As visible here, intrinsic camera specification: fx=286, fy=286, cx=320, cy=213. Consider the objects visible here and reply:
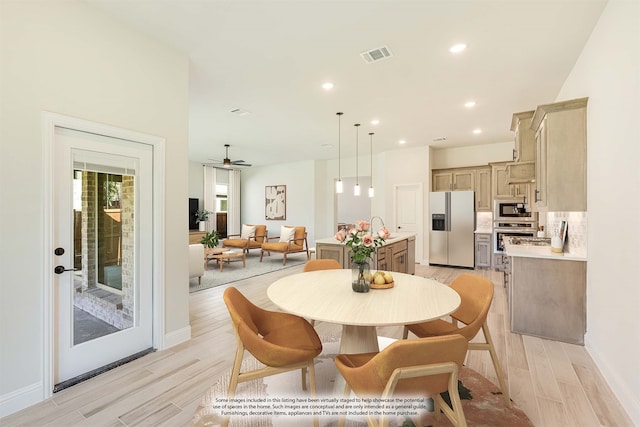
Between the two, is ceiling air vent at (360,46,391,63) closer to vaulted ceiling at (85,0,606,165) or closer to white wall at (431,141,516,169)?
vaulted ceiling at (85,0,606,165)

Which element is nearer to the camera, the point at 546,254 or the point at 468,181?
the point at 546,254

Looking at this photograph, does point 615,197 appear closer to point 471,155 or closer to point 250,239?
point 471,155

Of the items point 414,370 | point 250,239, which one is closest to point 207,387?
point 414,370

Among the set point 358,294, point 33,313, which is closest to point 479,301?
point 358,294

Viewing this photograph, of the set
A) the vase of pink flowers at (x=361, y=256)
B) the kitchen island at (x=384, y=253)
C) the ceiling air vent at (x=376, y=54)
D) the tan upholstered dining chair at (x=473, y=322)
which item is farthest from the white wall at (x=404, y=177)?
the vase of pink flowers at (x=361, y=256)

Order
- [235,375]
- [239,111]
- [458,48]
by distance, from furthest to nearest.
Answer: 1. [239,111]
2. [458,48]
3. [235,375]

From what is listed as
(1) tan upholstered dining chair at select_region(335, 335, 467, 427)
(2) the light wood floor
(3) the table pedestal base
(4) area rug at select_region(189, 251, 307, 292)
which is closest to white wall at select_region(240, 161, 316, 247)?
(4) area rug at select_region(189, 251, 307, 292)

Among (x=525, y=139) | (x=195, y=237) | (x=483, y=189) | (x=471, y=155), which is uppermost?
(x=471, y=155)

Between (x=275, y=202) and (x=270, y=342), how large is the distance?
26.0 ft

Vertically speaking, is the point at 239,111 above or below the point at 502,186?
above

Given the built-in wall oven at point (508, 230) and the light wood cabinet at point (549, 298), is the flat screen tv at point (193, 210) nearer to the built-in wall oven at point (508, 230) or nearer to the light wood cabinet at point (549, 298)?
the built-in wall oven at point (508, 230)

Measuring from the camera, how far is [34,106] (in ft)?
6.37

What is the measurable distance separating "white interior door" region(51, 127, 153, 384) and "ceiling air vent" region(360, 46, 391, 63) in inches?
90.4

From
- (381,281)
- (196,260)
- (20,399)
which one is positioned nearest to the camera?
(20,399)
